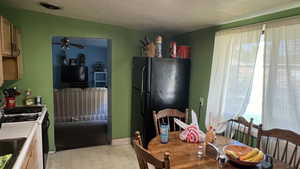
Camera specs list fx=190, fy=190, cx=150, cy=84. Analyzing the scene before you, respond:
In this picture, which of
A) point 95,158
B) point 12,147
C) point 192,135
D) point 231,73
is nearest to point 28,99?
point 95,158

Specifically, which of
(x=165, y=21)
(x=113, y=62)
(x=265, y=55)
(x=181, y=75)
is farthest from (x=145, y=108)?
(x=265, y=55)

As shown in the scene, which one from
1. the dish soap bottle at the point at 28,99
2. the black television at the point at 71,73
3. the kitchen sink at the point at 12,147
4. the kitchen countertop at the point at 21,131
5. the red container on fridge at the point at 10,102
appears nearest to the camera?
the kitchen sink at the point at 12,147

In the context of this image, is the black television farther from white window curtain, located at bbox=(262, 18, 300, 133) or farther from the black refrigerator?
white window curtain, located at bbox=(262, 18, 300, 133)

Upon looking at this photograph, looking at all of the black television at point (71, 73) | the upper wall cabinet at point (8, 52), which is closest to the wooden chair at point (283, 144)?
the upper wall cabinet at point (8, 52)

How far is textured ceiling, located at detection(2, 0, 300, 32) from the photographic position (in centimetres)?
197

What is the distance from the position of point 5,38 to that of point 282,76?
2984mm

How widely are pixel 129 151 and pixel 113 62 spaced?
1710 millimetres

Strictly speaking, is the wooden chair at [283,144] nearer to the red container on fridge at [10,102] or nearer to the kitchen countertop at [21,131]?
the kitchen countertop at [21,131]

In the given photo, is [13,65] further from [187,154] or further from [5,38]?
[187,154]

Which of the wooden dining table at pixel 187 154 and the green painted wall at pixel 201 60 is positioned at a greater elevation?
the green painted wall at pixel 201 60

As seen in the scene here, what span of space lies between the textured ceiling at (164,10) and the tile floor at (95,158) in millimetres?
2320

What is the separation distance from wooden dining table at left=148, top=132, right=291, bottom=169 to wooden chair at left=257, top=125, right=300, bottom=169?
0.90 feet

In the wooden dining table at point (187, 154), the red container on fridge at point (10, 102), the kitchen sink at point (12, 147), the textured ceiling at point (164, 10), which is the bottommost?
the wooden dining table at point (187, 154)

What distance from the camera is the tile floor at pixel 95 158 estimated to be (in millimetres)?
2992
